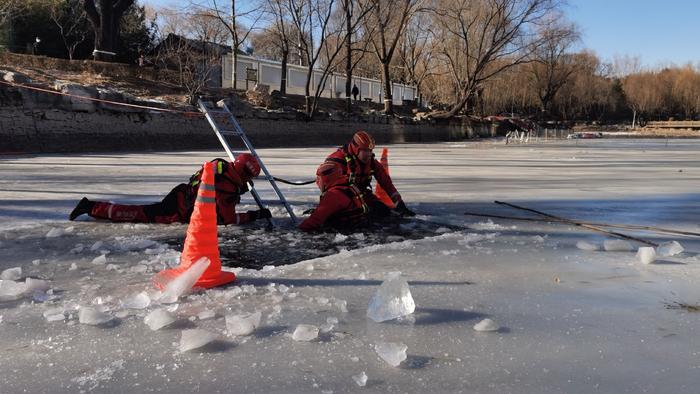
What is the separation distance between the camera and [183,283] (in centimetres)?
278

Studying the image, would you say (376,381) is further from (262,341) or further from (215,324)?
(215,324)

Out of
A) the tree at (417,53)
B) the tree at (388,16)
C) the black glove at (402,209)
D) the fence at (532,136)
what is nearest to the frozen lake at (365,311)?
the black glove at (402,209)

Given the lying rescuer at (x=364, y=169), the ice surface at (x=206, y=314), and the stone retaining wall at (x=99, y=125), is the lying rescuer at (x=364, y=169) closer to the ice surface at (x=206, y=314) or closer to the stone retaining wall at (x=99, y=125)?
the ice surface at (x=206, y=314)

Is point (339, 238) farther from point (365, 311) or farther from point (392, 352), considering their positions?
point (392, 352)

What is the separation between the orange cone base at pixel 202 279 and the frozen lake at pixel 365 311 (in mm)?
85

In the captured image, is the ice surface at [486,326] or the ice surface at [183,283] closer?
the ice surface at [486,326]

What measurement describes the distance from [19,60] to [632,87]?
6900 cm

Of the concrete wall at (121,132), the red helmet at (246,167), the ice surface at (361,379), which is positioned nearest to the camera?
the ice surface at (361,379)

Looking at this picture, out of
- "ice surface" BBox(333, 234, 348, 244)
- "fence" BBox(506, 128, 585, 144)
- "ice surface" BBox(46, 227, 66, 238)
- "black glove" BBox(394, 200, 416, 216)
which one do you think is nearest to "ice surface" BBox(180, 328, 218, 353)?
"ice surface" BBox(333, 234, 348, 244)

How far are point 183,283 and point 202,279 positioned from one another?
0.19m

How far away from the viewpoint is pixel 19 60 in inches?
717

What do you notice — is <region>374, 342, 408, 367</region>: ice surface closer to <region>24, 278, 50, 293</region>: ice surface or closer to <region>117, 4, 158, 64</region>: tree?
<region>24, 278, 50, 293</region>: ice surface

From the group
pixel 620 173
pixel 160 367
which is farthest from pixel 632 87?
pixel 160 367

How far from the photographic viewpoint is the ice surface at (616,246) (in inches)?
156
